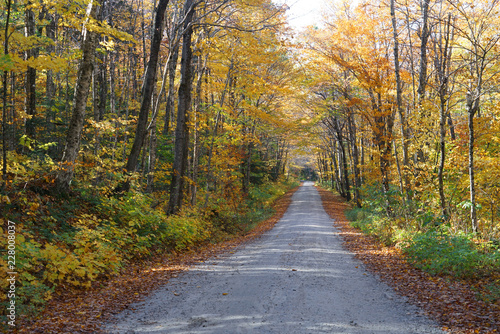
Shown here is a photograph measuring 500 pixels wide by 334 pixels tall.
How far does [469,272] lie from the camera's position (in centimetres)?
611

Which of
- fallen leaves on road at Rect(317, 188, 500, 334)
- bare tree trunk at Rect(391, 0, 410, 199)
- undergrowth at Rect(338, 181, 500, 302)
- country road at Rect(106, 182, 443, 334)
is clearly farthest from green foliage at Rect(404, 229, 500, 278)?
bare tree trunk at Rect(391, 0, 410, 199)

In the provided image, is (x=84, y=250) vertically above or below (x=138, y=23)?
below

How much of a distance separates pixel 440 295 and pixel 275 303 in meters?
2.95

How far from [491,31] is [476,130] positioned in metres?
4.22

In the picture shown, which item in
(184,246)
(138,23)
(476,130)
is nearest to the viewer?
(184,246)

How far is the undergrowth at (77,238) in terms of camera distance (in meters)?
4.68

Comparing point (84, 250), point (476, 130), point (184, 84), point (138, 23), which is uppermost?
point (138, 23)

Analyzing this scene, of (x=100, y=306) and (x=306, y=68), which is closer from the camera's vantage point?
(x=100, y=306)

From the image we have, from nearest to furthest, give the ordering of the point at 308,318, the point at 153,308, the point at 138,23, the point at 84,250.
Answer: the point at 308,318
the point at 153,308
the point at 84,250
the point at 138,23

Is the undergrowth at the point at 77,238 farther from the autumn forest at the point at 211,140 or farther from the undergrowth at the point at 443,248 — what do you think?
the undergrowth at the point at 443,248

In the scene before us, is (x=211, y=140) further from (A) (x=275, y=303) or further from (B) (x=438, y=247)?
(A) (x=275, y=303)

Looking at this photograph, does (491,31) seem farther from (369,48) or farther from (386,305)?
(386,305)

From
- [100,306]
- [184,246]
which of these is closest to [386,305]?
[100,306]

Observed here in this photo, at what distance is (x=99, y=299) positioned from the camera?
16.2 feet
